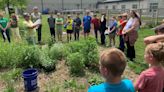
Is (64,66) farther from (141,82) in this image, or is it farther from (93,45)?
(141,82)

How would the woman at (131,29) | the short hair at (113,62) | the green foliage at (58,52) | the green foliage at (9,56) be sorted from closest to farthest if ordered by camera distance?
1. the short hair at (113,62)
2. the green foliage at (9,56)
3. the green foliage at (58,52)
4. the woman at (131,29)

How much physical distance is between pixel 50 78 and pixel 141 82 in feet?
12.6

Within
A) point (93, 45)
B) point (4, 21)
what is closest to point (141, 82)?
point (93, 45)

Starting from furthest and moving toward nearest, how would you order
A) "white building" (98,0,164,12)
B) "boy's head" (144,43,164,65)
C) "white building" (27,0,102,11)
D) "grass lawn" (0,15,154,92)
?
"white building" (27,0,102,11)
"white building" (98,0,164,12)
"grass lawn" (0,15,154,92)
"boy's head" (144,43,164,65)

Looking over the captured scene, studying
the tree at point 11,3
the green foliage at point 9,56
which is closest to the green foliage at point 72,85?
the green foliage at point 9,56

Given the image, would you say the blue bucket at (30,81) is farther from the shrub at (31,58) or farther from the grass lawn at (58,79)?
the shrub at (31,58)

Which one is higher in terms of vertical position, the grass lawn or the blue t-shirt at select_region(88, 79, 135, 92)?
the blue t-shirt at select_region(88, 79, 135, 92)

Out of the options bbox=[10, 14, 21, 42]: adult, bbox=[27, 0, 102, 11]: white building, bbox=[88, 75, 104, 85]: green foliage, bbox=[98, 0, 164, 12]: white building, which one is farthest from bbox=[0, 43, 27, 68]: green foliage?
bbox=[27, 0, 102, 11]: white building

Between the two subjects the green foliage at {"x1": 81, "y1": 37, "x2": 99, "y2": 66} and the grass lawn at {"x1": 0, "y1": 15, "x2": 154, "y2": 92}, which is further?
A: the green foliage at {"x1": 81, "y1": 37, "x2": 99, "y2": 66}

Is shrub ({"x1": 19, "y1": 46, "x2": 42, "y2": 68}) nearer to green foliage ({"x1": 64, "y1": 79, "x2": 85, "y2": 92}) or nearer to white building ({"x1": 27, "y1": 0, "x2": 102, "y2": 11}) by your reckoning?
green foliage ({"x1": 64, "y1": 79, "x2": 85, "y2": 92})

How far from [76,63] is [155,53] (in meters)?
3.85

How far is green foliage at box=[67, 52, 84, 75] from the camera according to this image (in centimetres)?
638

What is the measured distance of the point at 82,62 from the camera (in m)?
6.53

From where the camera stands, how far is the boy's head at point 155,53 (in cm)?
268
